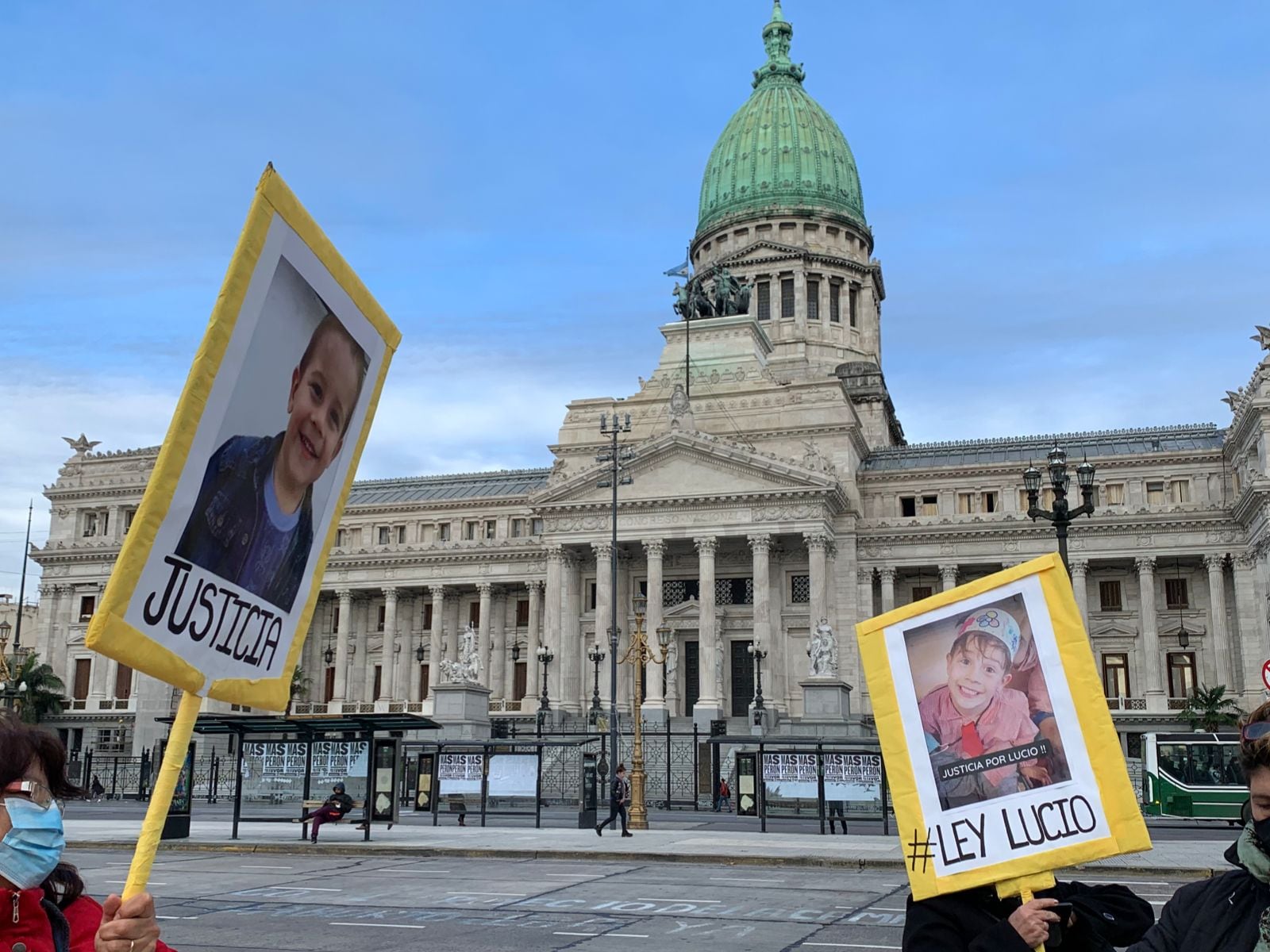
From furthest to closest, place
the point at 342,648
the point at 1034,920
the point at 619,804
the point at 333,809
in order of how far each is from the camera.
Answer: the point at 342,648, the point at 619,804, the point at 333,809, the point at 1034,920

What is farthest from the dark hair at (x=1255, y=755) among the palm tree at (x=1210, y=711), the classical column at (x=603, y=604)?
the classical column at (x=603, y=604)

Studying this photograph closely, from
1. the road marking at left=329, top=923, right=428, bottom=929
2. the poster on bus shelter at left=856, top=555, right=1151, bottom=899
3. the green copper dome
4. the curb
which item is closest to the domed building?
the green copper dome

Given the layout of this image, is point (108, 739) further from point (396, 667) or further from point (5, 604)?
point (5, 604)

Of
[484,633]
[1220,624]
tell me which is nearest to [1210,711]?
[1220,624]

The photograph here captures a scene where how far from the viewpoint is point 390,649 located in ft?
249

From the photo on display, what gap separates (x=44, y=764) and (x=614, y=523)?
3917 cm

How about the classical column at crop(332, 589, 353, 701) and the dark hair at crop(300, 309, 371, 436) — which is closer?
the dark hair at crop(300, 309, 371, 436)

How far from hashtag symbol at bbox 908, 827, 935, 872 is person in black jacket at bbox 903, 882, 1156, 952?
0.51 feet

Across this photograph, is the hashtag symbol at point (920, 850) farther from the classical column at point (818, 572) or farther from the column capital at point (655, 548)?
the column capital at point (655, 548)

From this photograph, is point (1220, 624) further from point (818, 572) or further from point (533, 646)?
point (533, 646)

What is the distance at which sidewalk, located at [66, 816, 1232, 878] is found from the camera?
915 inches

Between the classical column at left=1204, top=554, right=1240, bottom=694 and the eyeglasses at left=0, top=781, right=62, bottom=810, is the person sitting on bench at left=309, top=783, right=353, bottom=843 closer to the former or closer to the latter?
the eyeglasses at left=0, top=781, right=62, bottom=810

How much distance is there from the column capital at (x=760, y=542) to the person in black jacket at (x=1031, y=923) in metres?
56.8

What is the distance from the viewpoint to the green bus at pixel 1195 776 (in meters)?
40.5
